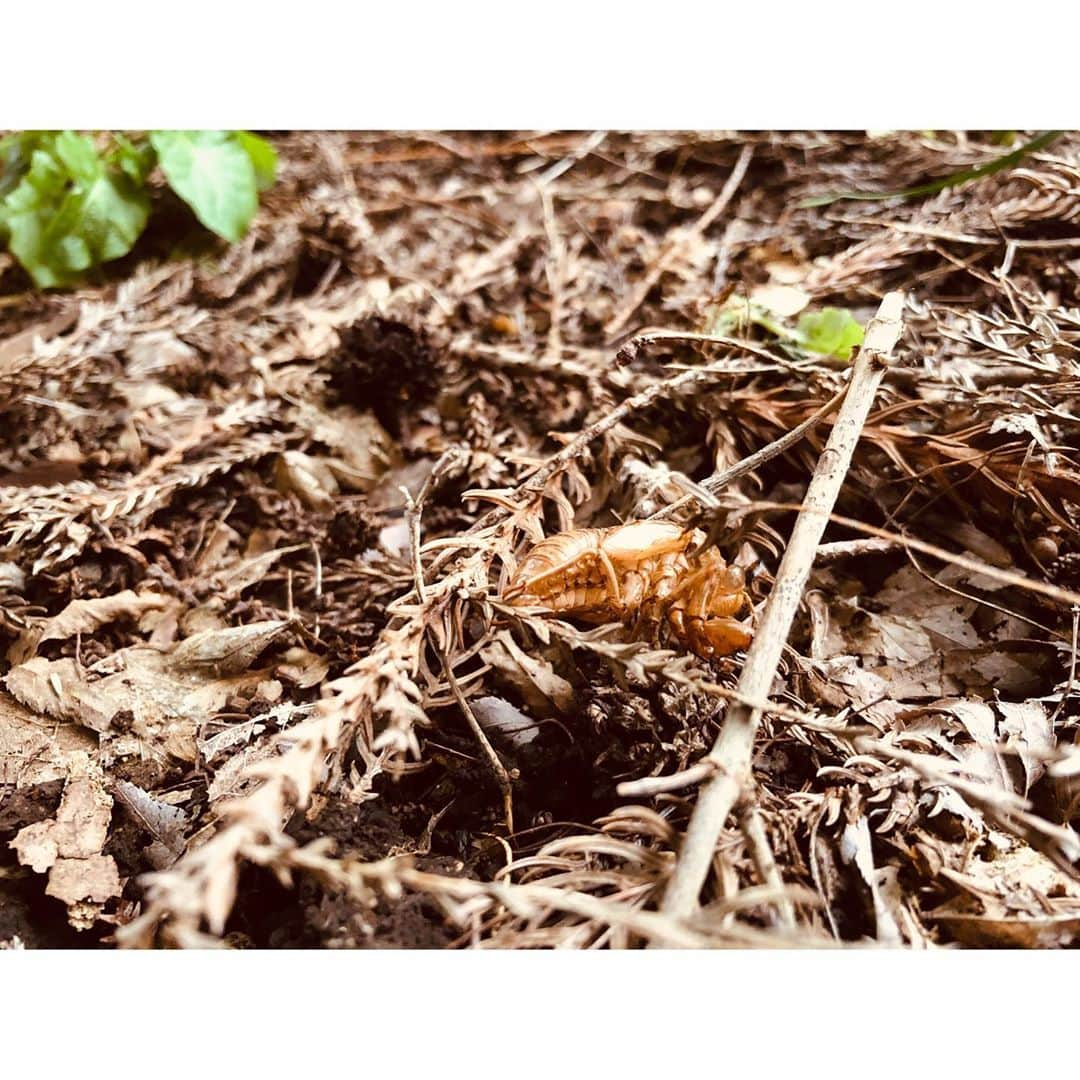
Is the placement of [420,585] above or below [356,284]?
below

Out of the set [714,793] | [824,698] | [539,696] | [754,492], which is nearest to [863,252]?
[754,492]

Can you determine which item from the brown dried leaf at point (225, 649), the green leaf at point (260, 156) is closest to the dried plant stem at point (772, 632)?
the brown dried leaf at point (225, 649)

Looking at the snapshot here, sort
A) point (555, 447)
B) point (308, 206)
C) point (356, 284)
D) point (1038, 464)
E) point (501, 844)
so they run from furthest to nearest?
point (308, 206), point (356, 284), point (555, 447), point (1038, 464), point (501, 844)

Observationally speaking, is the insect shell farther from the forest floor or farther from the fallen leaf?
the fallen leaf

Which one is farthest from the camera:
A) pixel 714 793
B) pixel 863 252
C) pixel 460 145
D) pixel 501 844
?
pixel 460 145

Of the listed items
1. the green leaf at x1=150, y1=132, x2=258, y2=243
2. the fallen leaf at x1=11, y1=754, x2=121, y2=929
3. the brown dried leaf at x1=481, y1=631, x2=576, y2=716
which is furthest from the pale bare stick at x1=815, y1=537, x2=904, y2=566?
the green leaf at x1=150, y1=132, x2=258, y2=243

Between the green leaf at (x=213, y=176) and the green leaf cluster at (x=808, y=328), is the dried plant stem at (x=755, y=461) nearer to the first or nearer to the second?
the green leaf cluster at (x=808, y=328)

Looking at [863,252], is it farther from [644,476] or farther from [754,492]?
[644,476]

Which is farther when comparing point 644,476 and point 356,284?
point 356,284
